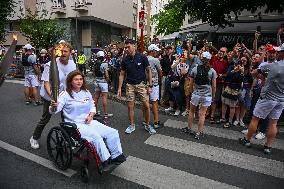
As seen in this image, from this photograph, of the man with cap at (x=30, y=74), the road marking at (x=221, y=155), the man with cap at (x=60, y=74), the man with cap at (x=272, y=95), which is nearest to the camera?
the road marking at (x=221, y=155)

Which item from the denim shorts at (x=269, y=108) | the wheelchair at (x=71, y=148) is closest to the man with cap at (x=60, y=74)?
the wheelchair at (x=71, y=148)

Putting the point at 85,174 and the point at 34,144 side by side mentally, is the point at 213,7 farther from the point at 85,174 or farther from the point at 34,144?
the point at 85,174

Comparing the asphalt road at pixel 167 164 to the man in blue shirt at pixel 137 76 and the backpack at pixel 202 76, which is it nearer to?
the man in blue shirt at pixel 137 76

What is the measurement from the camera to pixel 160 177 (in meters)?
4.93

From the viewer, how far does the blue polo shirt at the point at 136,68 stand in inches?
278

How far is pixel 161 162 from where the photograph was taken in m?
5.54

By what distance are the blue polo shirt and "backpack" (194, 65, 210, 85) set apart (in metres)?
1.22

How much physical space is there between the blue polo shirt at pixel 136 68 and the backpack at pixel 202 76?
122 centimetres

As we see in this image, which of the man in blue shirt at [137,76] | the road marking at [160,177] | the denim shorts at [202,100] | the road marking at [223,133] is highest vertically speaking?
the man in blue shirt at [137,76]

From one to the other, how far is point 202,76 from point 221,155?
5.97 feet

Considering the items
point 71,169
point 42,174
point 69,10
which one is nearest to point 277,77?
point 71,169

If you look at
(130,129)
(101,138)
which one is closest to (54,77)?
(101,138)

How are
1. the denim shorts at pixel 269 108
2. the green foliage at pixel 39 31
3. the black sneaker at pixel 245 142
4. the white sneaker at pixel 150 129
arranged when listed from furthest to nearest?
the green foliage at pixel 39 31 → the white sneaker at pixel 150 129 → the black sneaker at pixel 245 142 → the denim shorts at pixel 269 108

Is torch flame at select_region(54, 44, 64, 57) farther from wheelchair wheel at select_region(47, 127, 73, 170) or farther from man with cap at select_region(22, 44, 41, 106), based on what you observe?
man with cap at select_region(22, 44, 41, 106)
